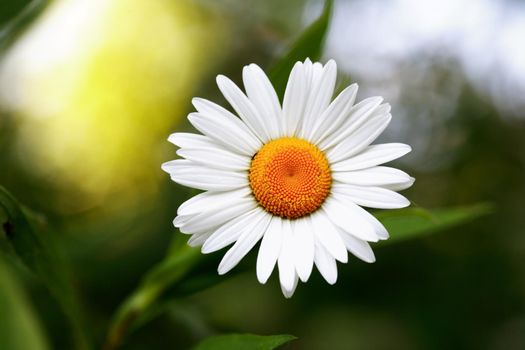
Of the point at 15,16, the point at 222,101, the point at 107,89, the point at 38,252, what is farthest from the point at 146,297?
the point at 107,89

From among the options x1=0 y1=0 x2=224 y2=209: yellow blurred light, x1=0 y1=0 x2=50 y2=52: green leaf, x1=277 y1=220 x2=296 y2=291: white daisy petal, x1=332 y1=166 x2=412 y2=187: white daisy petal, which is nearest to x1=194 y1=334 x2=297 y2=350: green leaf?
x1=277 y1=220 x2=296 y2=291: white daisy petal

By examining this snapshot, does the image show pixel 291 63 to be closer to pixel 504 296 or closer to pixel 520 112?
pixel 504 296

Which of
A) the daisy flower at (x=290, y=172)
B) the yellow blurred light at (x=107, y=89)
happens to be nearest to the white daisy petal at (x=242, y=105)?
the daisy flower at (x=290, y=172)

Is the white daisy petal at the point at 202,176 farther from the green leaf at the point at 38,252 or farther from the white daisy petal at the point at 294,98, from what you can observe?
the green leaf at the point at 38,252

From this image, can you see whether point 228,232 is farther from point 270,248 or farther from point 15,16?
point 15,16

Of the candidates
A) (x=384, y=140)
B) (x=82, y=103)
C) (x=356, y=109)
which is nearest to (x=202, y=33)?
(x=82, y=103)

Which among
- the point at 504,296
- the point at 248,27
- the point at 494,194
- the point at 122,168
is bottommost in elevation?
the point at 504,296
